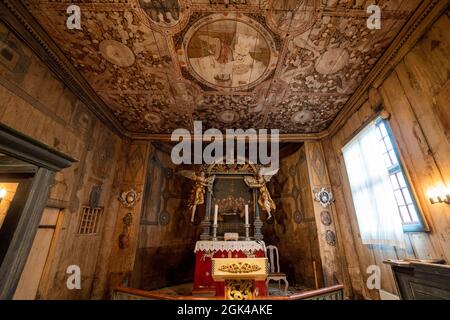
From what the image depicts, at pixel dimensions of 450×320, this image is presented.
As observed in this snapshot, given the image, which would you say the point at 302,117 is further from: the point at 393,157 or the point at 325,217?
the point at 325,217

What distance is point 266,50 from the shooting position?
Result: 11.3ft

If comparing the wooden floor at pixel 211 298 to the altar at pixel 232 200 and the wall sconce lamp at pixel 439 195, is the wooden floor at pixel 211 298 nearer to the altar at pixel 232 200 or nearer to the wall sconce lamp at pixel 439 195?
the wall sconce lamp at pixel 439 195

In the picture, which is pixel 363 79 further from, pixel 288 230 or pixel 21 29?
pixel 21 29

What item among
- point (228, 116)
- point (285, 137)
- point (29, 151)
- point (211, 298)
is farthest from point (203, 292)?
point (285, 137)

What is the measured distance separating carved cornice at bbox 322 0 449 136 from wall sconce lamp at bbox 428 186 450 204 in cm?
235

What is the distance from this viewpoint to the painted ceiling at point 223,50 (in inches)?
111

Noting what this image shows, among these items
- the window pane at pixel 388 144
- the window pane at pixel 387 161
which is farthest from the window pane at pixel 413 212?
the window pane at pixel 388 144

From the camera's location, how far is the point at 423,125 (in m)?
2.91

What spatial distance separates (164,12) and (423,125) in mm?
4614

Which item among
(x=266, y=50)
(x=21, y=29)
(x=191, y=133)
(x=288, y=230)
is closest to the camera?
(x=21, y=29)

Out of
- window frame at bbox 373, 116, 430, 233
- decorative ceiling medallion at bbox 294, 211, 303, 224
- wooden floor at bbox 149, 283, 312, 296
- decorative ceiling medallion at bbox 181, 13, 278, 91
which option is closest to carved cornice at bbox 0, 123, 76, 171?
decorative ceiling medallion at bbox 181, 13, 278, 91

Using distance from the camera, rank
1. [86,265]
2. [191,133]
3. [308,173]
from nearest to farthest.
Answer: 1. [86,265]
2. [308,173]
3. [191,133]
